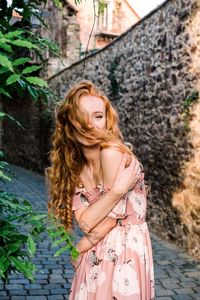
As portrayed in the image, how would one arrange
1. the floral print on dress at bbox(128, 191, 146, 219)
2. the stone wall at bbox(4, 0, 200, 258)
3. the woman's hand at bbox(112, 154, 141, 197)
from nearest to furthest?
the woman's hand at bbox(112, 154, 141, 197), the floral print on dress at bbox(128, 191, 146, 219), the stone wall at bbox(4, 0, 200, 258)

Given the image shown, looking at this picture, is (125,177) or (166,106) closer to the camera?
(125,177)

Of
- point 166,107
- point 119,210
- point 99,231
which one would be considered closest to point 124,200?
point 119,210

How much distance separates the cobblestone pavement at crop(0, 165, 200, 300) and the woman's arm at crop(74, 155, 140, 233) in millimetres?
1778

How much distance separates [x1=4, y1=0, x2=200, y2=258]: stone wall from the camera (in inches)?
228

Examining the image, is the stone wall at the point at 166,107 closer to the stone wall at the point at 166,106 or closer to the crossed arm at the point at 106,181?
the stone wall at the point at 166,106

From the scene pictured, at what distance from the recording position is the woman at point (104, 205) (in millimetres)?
1757

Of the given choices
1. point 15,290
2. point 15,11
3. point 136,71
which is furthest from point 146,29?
point 15,11

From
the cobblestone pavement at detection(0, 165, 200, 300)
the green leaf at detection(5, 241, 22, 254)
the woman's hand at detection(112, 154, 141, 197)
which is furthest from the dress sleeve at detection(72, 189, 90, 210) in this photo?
the cobblestone pavement at detection(0, 165, 200, 300)

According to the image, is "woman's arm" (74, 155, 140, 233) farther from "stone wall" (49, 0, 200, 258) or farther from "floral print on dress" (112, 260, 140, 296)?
"stone wall" (49, 0, 200, 258)

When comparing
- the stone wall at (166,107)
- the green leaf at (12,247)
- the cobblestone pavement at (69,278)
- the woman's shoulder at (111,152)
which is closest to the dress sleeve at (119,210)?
the woman's shoulder at (111,152)

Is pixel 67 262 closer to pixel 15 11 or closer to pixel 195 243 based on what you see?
pixel 195 243

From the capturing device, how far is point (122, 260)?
5.85ft

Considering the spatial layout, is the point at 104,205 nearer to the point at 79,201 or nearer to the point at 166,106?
the point at 79,201

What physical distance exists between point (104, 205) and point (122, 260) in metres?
0.23
